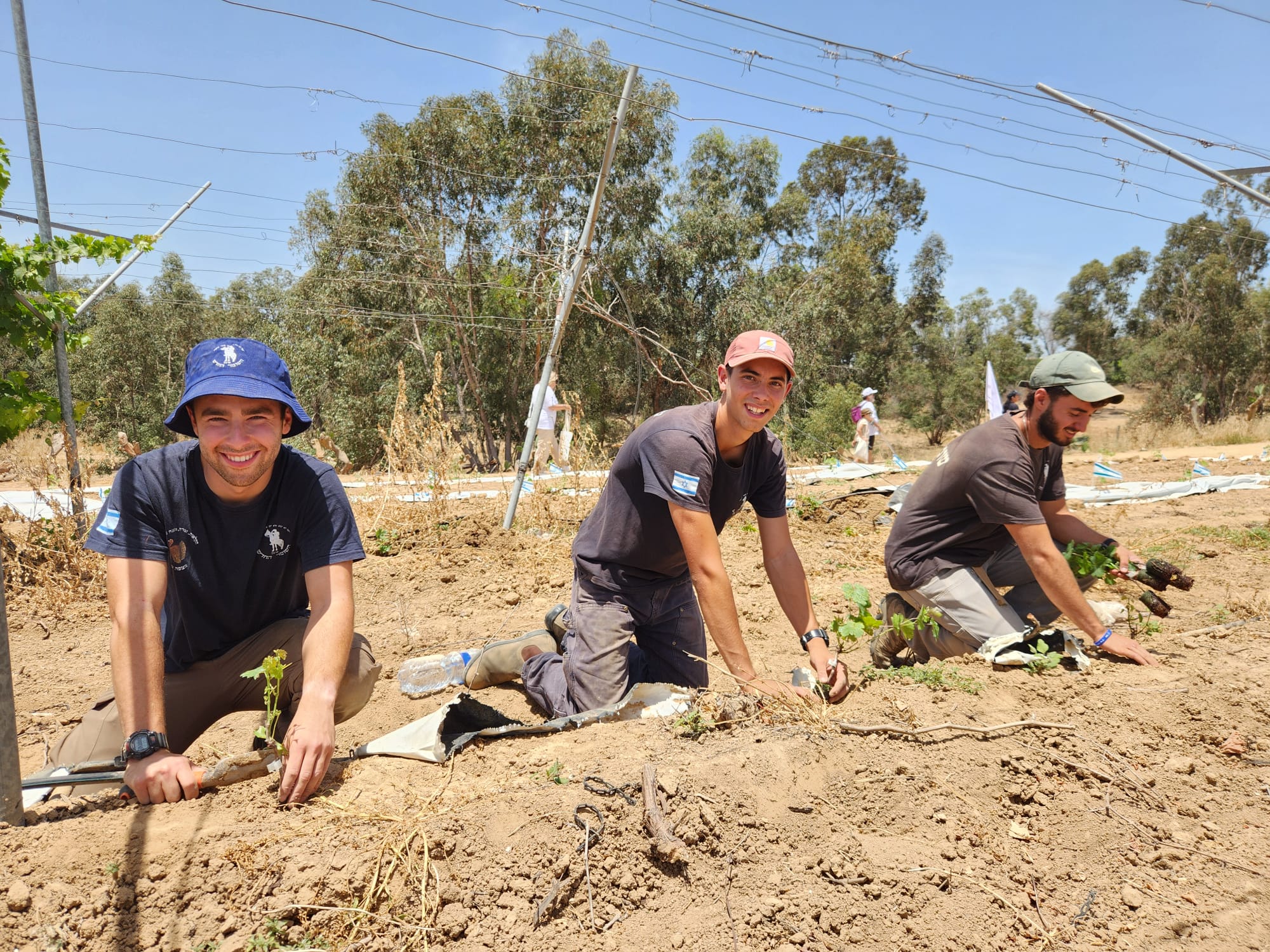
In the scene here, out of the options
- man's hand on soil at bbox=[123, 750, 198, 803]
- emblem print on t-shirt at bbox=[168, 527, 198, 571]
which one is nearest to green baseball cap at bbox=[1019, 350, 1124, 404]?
emblem print on t-shirt at bbox=[168, 527, 198, 571]

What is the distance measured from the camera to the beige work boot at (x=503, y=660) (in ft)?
13.5

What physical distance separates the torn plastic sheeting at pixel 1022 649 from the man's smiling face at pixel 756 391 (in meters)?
1.52

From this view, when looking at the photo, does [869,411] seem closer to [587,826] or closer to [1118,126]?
[1118,126]

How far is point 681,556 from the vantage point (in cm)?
347

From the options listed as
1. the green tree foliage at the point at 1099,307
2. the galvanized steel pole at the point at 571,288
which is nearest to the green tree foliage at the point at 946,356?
the green tree foliage at the point at 1099,307

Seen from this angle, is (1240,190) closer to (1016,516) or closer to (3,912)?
(1016,516)

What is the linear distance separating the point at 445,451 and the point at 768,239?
79.4ft

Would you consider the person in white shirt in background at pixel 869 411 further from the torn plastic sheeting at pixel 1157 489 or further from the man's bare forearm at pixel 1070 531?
the man's bare forearm at pixel 1070 531

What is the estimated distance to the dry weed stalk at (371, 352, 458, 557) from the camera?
7.38m

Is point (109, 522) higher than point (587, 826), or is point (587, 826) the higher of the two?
point (109, 522)

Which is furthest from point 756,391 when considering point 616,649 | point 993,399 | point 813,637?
point 993,399

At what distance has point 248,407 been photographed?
8.09 feet

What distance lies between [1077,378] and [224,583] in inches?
148

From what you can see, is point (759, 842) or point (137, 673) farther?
point (137, 673)
